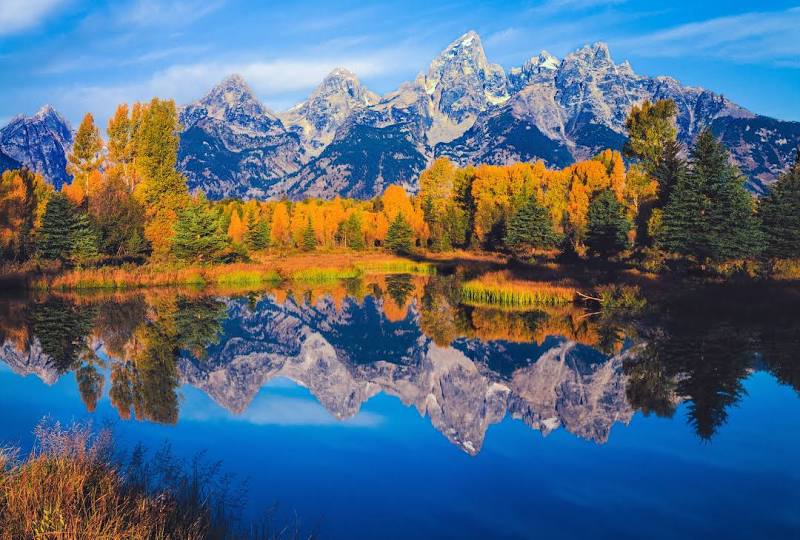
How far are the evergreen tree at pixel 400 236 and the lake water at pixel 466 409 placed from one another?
49320 millimetres

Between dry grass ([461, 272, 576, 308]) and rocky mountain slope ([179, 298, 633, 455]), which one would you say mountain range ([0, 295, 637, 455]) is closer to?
rocky mountain slope ([179, 298, 633, 455])

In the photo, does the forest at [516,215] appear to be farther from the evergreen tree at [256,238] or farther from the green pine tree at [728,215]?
the evergreen tree at [256,238]

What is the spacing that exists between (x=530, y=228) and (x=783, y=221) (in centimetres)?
2280

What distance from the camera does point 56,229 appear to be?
45.6m

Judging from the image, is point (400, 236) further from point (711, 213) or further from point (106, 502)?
point (106, 502)

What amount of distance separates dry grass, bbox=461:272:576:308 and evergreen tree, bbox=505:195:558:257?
17897mm

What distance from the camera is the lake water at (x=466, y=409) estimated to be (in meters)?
10.1

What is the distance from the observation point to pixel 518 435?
46.3 feet

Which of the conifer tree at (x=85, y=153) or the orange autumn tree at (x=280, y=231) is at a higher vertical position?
the conifer tree at (x=85, y=153)

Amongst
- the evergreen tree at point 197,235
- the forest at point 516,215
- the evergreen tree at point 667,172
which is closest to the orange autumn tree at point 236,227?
the forest at point 516,215

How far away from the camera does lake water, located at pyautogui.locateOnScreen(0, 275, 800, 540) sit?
1008 centimetres

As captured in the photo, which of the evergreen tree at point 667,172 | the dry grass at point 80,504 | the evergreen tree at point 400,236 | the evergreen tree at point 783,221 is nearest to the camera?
the dry grass at point 80,504

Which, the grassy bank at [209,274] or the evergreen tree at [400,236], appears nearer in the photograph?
the grassy bank at [209,274]

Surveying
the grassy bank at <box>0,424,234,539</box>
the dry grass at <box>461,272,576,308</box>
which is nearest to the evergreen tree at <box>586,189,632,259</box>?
the dry grass at <box>461,272,576,308</box>
